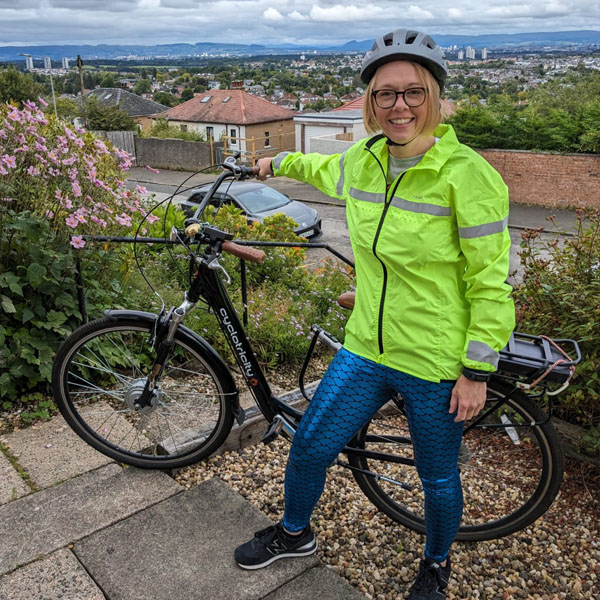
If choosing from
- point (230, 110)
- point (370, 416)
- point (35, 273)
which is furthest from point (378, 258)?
point (230, 110)

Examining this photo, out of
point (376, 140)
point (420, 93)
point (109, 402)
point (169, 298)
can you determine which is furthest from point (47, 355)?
point (420, 93)

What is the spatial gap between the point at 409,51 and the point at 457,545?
2.07 m

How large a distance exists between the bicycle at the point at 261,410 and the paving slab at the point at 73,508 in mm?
128

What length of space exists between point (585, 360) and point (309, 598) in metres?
1.74

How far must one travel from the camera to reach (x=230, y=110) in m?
49.0

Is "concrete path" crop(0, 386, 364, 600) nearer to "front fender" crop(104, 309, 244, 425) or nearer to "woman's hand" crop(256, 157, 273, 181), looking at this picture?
"front fender" crop(104, 309, 244, 425)

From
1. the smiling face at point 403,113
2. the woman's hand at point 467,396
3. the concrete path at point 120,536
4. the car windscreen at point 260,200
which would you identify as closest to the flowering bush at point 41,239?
the concrete path at point 120,536

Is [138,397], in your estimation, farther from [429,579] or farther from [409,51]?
[409,51]

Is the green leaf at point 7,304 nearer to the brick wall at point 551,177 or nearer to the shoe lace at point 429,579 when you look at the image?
the shoe lace at point 429,579

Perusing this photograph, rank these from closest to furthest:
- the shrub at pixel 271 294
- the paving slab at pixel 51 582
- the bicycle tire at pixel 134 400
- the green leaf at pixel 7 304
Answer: the paving slab at pixel 51 582, the bicycle tire at pixel 134 400, the green leaf at pixel 7 304, the shrub at pixel 271 294

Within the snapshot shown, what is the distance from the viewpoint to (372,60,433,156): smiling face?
1.84 m

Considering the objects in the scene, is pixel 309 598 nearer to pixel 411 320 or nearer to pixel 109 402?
pixel 411 320

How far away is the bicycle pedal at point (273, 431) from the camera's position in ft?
8.79

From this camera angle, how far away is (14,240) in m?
3.36
